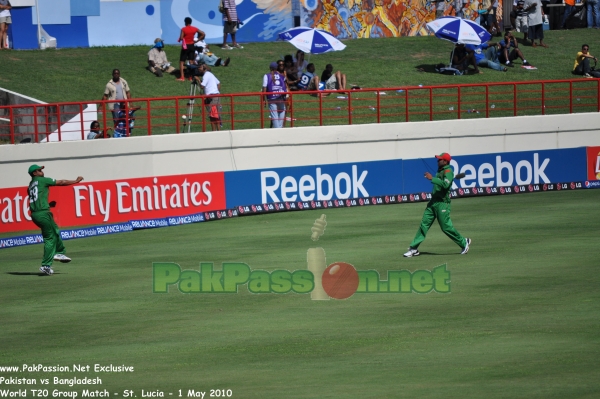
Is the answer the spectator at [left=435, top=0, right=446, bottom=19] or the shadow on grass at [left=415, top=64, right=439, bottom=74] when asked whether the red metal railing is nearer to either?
the shadow on grass at [left=415, top=64, right=439, bottom=74]

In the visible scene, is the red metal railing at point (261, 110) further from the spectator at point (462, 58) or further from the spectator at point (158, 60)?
the spectator at point (158, 60)

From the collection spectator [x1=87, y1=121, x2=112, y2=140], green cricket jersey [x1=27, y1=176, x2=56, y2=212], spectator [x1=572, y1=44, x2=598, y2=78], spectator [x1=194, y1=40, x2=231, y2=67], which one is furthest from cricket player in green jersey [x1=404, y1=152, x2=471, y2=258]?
spectator [x1=572, y1=44, x2=598, y2=78]

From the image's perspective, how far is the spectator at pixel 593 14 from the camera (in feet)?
147

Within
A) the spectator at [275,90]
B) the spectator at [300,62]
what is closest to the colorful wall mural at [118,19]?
the spectator at [300,62]

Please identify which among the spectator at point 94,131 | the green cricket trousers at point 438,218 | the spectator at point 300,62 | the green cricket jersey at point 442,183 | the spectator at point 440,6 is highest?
the spectator at point 440,6

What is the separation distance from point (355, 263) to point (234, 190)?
8870 mm

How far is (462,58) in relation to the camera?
36.8m

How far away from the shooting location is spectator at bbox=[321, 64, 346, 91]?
31.2 m

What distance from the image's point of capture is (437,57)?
38.7 metres

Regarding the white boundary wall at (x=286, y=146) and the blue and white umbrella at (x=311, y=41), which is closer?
the white boundary wall at (x=286, y=146)

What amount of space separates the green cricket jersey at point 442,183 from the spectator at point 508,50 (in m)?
21.6

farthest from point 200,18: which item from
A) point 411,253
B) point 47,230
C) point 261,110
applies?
point 411,253

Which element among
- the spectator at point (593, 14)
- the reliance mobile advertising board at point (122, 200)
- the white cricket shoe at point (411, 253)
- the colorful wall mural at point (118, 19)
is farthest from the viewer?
the spectator at point (593, 14)

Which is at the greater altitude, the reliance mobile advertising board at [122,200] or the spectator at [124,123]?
the spectator at [124,123]
